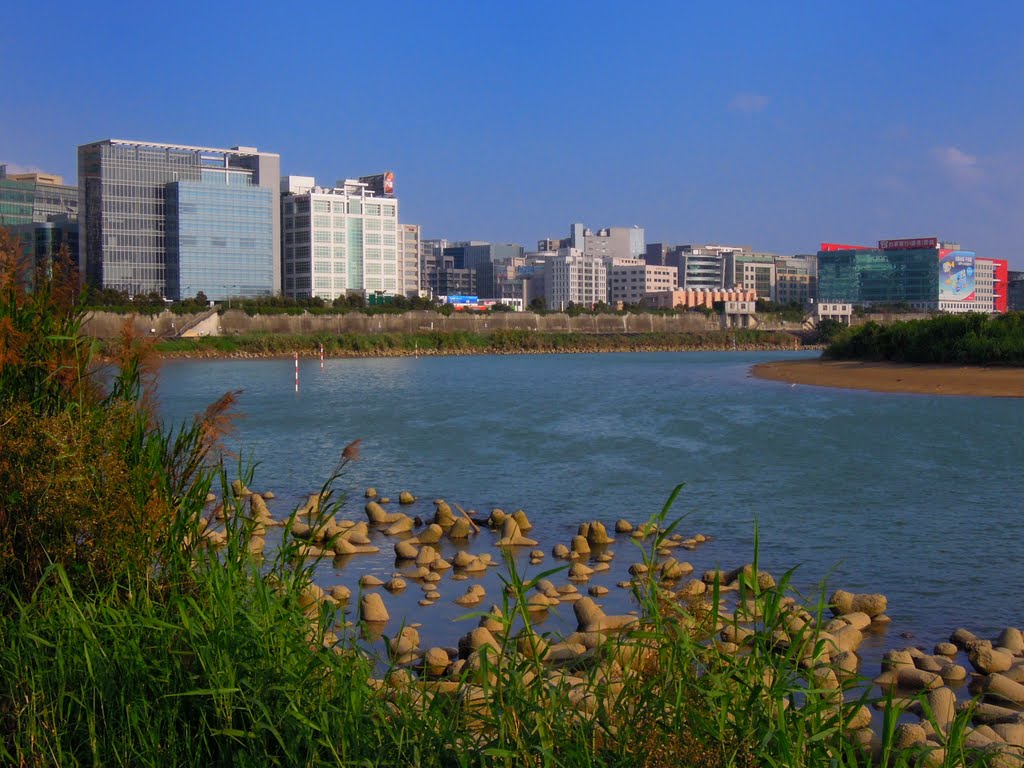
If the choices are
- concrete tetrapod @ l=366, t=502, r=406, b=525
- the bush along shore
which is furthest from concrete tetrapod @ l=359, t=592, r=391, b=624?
the bush along shore

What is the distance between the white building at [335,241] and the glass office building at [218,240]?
9.69 metres

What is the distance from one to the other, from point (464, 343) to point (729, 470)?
287 ft

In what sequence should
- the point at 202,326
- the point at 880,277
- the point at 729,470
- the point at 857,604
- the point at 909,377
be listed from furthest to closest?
the point at 880,277
the point at 202,326
the point at 909,377
the point at 729,470
the point at 857,604

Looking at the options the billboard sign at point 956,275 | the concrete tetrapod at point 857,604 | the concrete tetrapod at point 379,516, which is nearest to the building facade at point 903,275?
the billboard sign at point 956,275

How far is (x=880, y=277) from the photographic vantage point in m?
169

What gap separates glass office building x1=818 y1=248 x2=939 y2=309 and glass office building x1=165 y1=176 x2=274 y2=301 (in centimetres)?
9130

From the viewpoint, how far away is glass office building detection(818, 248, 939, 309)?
16350 cm

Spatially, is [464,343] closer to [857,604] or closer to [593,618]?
[857,604]

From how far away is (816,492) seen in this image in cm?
1962

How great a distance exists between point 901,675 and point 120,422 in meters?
6.29

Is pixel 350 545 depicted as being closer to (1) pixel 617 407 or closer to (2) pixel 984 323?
(1) pixel 617 407

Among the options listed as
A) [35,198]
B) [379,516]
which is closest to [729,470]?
[379,516]

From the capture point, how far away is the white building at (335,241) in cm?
13762

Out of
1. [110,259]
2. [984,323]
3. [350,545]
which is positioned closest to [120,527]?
[350,545]
